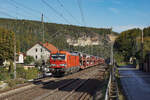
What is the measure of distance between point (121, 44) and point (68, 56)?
62.9 metres

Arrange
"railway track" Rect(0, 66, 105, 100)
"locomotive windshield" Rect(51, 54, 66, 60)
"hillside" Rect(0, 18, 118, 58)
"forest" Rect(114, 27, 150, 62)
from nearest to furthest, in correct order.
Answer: "railway track" Rect(0, 66, 105, 100), "locomotive windshield" Rect(51, 54, 66, 60), "hillside" Rect(0, 18, 118, 58), "forest" Rect(114, 27, 150, 62)

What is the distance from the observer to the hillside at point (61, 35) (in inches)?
1678

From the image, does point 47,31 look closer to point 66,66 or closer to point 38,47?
point 38,47

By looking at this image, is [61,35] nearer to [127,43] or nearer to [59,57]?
[59,57]

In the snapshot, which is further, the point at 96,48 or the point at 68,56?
the point at 96,48

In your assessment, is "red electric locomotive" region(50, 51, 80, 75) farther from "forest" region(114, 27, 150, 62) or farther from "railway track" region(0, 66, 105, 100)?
"forest" region(114, 27, 150, 62)

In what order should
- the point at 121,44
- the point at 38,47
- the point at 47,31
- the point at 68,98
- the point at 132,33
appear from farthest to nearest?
the point at 132,33
the point at 121,44
the point at 38,47
the point at 47,31
the point at 68,98

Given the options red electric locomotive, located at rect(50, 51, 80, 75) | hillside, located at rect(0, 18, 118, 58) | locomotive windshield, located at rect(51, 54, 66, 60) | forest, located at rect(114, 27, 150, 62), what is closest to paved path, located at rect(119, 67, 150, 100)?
red electric locomotive, located at rect(50, 51, 80, 75)

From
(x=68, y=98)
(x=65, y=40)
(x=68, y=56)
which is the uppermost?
(x=65, y=40)

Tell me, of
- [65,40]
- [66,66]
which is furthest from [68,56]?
[65,40]

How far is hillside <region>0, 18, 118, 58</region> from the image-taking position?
1678 inches

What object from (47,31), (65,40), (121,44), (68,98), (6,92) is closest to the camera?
(68,98)

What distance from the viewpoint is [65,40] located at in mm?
45812

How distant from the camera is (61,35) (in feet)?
136
